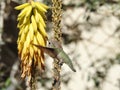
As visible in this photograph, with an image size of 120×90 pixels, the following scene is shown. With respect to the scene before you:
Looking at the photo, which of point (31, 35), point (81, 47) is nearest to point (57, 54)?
point (31, 35)

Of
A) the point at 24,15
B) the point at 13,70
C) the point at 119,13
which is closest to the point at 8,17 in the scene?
the point at 13,70

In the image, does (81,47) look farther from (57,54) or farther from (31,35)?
(57,54)

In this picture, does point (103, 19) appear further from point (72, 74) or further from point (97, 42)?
point (72, 74)

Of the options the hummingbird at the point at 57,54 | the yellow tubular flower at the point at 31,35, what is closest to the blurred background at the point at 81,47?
the yellow tubular flower at the point at 31,35

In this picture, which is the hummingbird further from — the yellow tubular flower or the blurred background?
the blurred background

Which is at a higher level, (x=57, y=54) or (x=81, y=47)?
(x=57, y=54)

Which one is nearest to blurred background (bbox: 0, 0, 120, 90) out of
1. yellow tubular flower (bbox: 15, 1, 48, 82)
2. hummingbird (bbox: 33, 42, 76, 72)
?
yellow tubular flower (bbox: 15, 1, 48, 82)
